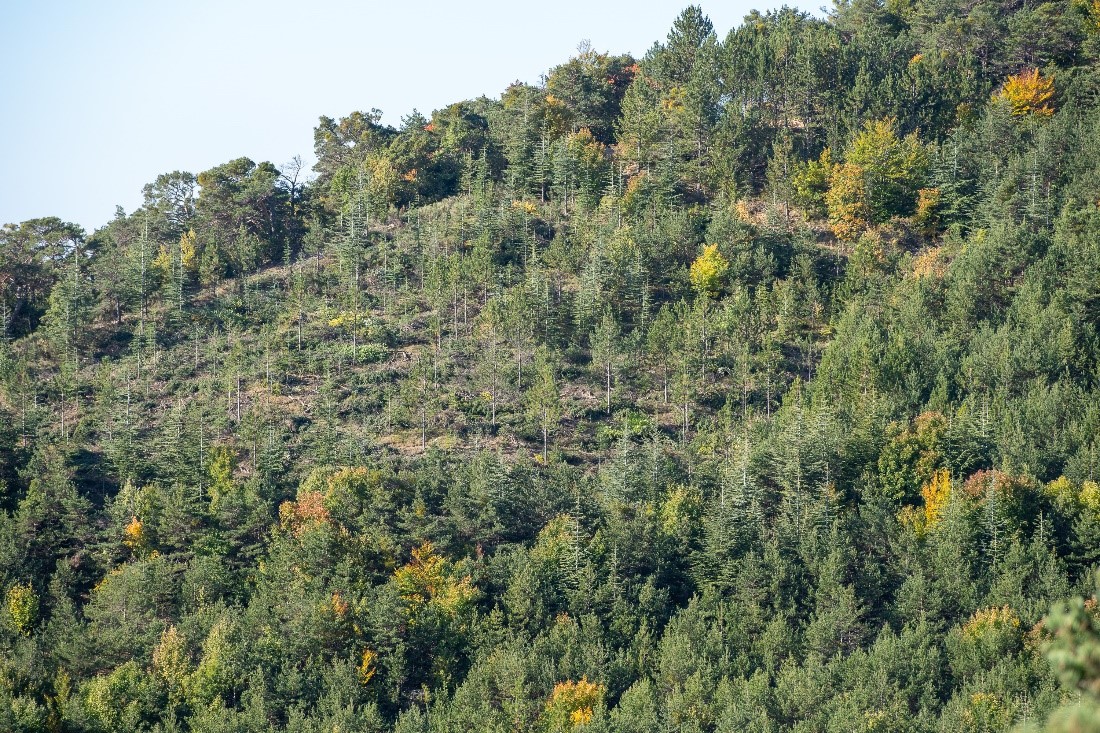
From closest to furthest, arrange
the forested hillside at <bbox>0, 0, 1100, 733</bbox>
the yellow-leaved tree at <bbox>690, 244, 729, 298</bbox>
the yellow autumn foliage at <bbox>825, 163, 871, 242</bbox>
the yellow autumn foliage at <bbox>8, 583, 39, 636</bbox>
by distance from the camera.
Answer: the forested hillside at <bbox>0, 0, 1100, 733</bbox>, the yellow autumn foliage at <bbox>8, 583, 39, 636</bbox>, the yellow-leaved tree at <bbox>690, 244, 729, 298</bbox>, the yellow autumn foliage at <bbox>825, 163, 871, 242</bbox>

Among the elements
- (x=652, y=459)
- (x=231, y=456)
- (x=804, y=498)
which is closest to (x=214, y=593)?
(x=231, y=456)

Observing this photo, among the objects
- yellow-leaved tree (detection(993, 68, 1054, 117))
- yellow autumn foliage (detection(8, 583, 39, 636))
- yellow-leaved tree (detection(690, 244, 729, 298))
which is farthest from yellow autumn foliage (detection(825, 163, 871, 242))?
yellow autumn foliage (detection(8, 583, 39, 636))

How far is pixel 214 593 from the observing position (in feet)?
266

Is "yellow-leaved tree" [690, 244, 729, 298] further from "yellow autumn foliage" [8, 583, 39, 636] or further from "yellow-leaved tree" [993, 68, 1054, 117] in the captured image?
"yellow autumn foliage" [8, 583, 39, 636]

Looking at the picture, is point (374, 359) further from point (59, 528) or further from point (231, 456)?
point (59, 528)

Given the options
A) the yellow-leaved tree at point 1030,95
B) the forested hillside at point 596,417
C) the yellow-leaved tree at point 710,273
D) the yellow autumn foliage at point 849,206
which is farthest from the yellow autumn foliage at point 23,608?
the yellow-leaved tree at point 1030,95

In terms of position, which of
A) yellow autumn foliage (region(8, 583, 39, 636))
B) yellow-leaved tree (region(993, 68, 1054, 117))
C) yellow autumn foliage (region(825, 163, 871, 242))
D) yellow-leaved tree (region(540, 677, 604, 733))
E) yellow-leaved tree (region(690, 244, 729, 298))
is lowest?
yellow-leaved tree (region(540, 677, 604, 733))

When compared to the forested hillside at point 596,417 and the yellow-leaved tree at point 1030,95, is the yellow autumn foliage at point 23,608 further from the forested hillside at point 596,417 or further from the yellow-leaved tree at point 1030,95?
the yellow-leaved tree at point 1030,95

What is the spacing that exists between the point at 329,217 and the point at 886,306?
184 feet

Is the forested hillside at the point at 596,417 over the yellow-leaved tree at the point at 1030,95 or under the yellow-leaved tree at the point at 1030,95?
under

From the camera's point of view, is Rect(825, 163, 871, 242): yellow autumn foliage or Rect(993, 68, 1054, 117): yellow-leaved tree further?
Rect(993, 68, 1054, 117): yellow-leaved tree

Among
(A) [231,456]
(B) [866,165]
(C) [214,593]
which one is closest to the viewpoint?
(C) [214,593]

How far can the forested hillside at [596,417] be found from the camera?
73.7 meters

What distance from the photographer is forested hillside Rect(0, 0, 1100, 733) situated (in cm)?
7369
